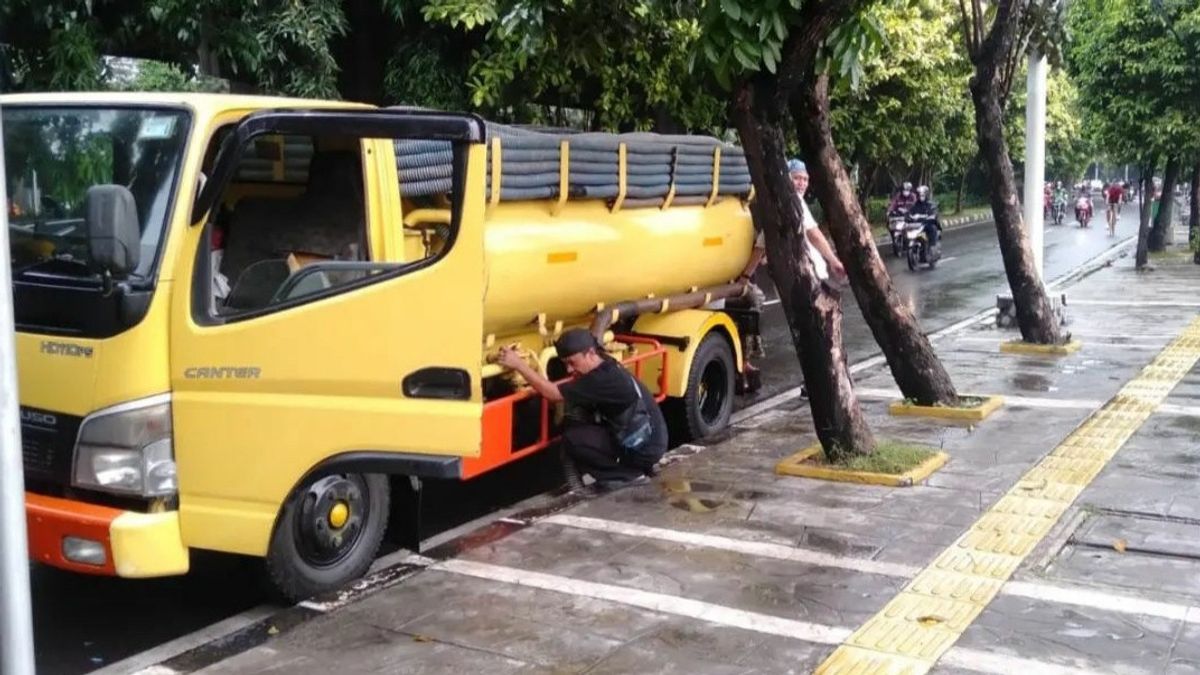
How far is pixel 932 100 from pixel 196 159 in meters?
19.6

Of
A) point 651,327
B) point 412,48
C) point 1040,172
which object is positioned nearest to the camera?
point 651,327

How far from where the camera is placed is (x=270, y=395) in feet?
16.5

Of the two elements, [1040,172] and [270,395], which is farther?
[1040,172]

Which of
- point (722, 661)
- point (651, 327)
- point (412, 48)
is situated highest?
point (412, 48)

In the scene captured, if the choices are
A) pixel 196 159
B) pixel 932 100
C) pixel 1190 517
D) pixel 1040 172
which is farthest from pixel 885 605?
pixel 932 100

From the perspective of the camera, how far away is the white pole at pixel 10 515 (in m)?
2.86

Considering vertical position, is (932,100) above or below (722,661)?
above

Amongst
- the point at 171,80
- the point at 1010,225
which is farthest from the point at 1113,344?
the point at 171,80

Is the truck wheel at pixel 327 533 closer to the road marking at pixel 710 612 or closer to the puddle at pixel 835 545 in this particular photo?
the road marking at pixel 710 612

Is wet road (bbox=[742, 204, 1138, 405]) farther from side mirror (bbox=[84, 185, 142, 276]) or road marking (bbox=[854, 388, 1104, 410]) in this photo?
side mirror (bbox=[84, 185, 142, 276])

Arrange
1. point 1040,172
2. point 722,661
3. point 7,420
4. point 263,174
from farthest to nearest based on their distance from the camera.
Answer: point 1040,172, point 263,174, point 722,661, point 7,420

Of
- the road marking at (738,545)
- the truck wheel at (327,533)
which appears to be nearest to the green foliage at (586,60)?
the road marking at (738,545)

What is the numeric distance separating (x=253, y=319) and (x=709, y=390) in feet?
15.3

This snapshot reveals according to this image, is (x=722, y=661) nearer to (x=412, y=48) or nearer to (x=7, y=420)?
(x=7, y=420)
